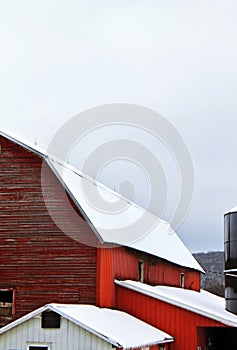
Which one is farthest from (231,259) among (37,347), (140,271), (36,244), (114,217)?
(37,347)

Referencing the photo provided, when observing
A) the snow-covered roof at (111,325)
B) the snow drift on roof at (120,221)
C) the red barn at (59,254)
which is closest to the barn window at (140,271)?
the snow drift on roof at (120,221)

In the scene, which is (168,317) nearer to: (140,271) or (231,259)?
(140,271)

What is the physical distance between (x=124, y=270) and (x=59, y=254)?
3767mm

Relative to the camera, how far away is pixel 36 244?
2453 centimetres

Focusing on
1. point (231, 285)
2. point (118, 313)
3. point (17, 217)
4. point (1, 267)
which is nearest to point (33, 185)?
point (17, 217)

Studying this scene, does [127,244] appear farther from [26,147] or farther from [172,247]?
[172,247]

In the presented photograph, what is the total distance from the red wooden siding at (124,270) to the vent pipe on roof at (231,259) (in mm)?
3424

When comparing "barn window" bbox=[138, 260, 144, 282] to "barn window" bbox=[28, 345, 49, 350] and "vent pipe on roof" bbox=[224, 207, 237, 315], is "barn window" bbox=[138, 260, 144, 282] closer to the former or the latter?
"vent pipe on roof" bbox=[224, 207, 237, 315]

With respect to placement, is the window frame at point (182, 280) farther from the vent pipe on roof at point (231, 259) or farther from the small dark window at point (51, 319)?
the small dark window at point (51, 319)

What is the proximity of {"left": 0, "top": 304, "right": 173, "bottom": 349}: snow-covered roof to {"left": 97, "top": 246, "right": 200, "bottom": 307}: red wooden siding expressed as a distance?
2.50ft

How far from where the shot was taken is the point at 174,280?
35812 mm

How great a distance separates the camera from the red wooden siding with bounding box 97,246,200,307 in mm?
24078

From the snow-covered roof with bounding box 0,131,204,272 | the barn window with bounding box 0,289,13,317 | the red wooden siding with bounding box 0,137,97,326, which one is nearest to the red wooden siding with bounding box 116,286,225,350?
the snow-covered roof with bounding box 0,131,204,272

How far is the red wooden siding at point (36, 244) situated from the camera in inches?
945
